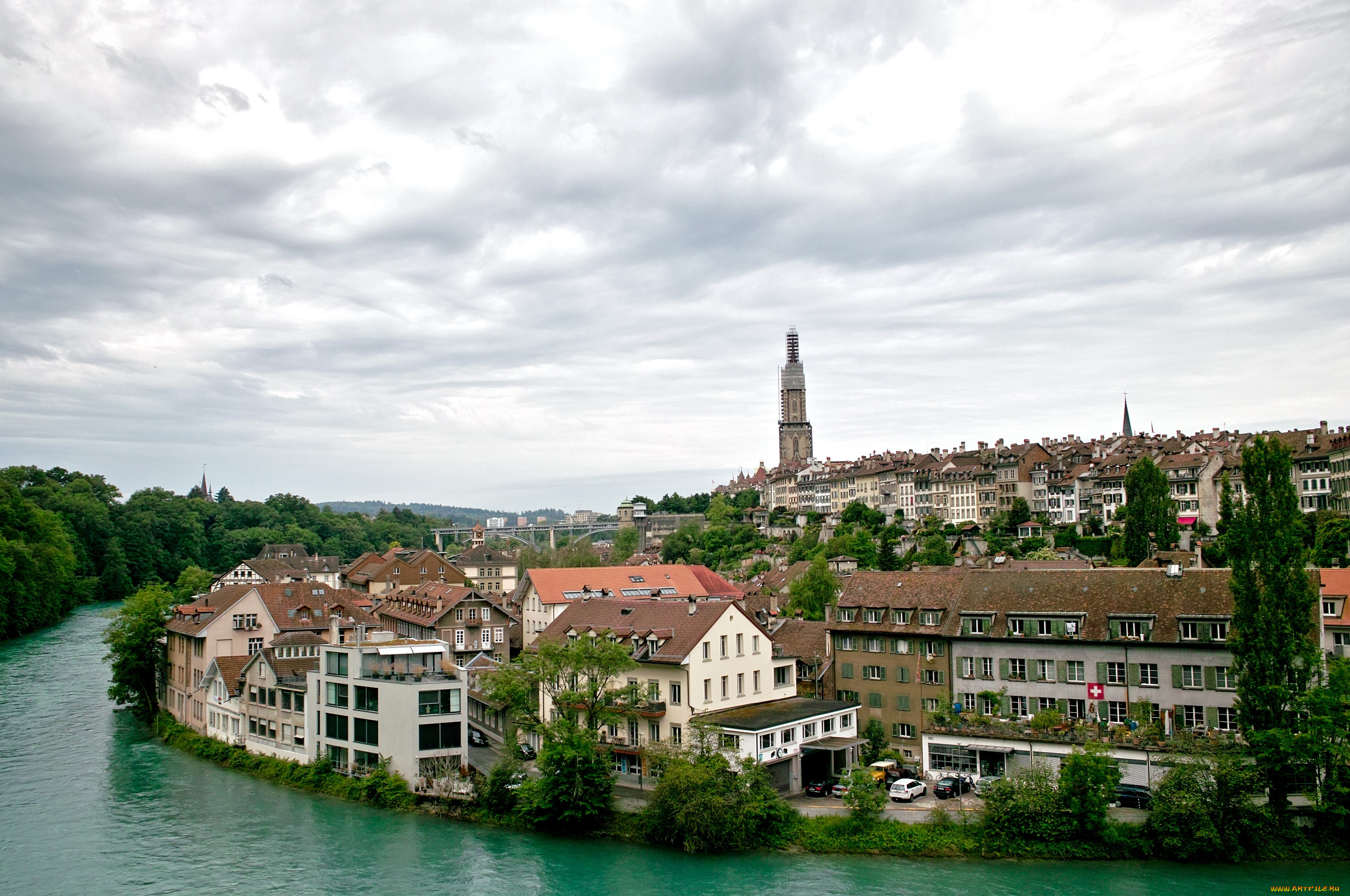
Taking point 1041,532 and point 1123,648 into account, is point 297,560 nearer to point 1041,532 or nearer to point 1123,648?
point 1041,532

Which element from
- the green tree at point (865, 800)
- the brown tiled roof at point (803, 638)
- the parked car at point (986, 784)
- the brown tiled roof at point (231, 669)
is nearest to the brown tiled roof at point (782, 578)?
the brown tiled roof at point (803, 638)

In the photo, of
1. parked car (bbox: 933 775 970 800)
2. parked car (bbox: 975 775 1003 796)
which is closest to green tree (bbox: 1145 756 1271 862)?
parked car (bbox: 975 775 1003 796)

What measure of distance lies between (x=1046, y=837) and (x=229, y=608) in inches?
1617

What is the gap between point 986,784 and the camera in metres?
36.0

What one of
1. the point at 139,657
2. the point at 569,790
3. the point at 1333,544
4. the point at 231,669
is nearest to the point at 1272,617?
the point at 569,790

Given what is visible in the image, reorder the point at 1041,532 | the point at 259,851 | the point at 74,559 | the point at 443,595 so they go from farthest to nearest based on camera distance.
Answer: the point at 74,559 → the point at 1041,532 → the point at 443,595 → the point at 259,851

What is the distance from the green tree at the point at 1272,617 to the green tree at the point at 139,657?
53.8 meters

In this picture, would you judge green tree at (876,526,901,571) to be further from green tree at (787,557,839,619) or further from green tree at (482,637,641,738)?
green tree at (482,637,641,738)

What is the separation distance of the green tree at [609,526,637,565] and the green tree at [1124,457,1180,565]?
2675 inches

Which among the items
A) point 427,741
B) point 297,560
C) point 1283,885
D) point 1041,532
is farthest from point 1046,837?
point 297,560

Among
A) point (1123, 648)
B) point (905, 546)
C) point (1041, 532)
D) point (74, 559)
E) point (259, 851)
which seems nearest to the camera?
point (259, 851)

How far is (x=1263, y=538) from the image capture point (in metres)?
34.3

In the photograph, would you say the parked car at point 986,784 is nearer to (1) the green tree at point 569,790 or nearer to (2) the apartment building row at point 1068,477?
(1) the green tree at point 569,790

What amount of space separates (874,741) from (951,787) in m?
6.06
